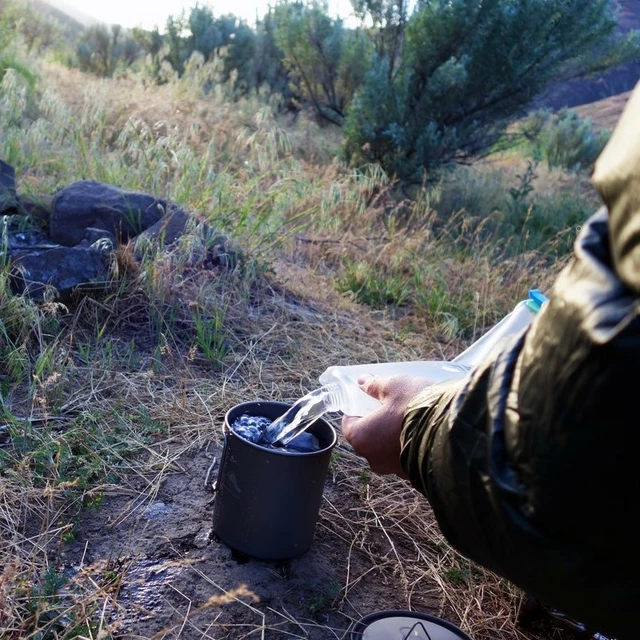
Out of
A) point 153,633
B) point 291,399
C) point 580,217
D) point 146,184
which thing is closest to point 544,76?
point 580,217

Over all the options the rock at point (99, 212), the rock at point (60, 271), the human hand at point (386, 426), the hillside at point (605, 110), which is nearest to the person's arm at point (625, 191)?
the human hand at point (386, 426)

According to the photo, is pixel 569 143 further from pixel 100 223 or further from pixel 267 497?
pixel 267 497

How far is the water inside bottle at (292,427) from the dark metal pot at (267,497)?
0.06 m

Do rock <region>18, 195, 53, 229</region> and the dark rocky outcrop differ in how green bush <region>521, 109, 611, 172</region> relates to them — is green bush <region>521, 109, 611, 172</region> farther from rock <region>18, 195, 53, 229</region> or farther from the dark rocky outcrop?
rock <region>18, 195, 53, 229</region>

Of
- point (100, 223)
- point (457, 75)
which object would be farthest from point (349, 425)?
point (457, 75)

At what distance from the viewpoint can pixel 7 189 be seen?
3824mm

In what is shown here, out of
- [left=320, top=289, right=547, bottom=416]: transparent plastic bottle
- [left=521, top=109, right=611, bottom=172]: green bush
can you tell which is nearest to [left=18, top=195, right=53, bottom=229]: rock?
[left=320, top=289, right=547, bottom=416]: transparent plastic bottle

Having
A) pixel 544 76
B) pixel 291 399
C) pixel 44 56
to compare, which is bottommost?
pixel 291 399

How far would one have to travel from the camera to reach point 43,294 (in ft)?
9.95

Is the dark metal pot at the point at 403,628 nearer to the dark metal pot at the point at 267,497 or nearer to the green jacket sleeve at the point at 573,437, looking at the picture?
the dark metal pot at the point at 267,497

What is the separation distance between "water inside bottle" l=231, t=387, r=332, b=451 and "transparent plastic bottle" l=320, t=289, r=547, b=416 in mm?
31

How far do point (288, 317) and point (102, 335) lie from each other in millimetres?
977

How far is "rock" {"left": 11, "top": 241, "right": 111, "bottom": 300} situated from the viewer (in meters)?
3.12

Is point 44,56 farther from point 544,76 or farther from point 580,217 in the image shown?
point 580,217
